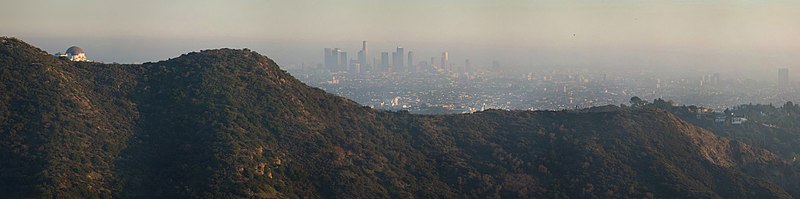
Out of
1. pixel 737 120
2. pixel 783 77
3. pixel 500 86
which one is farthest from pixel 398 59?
pixel 737 120

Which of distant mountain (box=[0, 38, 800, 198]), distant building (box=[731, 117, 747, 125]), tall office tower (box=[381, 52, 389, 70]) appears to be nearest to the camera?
distant mountain (box=[0, 38, 800, 198])

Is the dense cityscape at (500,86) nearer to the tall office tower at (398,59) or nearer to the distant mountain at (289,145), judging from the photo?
the tall office tower at (398,59)

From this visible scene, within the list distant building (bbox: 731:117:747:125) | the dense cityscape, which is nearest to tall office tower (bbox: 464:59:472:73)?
the dense cityscape

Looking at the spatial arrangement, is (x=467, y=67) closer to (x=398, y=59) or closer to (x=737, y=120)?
(x=398, y=59)

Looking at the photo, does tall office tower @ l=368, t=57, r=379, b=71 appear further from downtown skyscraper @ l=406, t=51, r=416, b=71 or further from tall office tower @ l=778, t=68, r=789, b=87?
tall office tower @ l=778, t=68, r=789, b=87

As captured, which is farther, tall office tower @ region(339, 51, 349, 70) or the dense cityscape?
tall office tower @ region(339, 51, 349, 70)

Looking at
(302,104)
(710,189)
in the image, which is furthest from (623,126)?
(302,104)

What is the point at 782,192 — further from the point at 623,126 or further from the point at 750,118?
the point at 750,118
